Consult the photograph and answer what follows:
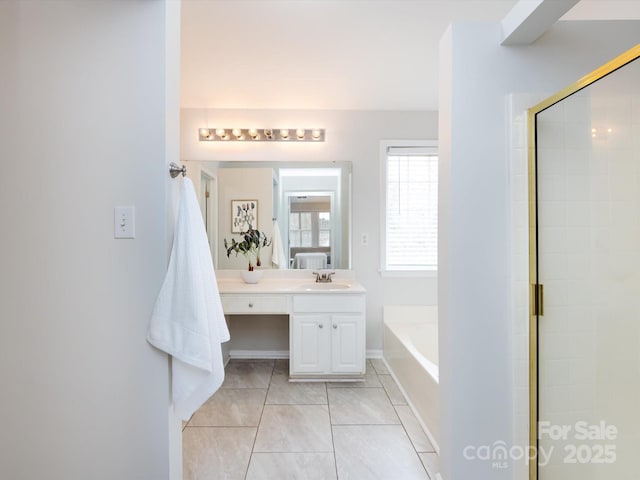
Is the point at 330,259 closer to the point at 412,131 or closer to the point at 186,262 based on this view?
the point at 412,131

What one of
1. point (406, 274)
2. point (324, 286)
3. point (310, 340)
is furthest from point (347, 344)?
point (406, 274)

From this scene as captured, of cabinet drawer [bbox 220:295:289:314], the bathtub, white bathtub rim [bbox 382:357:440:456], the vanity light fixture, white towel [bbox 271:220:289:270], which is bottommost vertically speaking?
white bathtub rim [bbox 382:357:440:456]

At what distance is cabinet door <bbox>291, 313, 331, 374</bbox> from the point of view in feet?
8.77

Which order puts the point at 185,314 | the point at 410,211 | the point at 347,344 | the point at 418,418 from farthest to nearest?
the point at 410,211 < the point at 347,344 < the point at 418,418 < the point at 185,314

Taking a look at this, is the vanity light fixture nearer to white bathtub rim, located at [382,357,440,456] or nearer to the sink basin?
the sink basin

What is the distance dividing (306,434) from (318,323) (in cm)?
86

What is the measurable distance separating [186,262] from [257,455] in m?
1.25

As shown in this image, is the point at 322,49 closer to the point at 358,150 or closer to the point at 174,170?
the point at 358,150

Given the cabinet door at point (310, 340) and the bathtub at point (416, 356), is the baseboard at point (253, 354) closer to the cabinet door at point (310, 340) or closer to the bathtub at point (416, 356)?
the cabinet door at point (310, 340)

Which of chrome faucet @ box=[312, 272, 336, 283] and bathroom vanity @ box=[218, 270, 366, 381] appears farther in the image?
chrome faucet @ box=[312, 272, 336, 283]

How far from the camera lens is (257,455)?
180 cm

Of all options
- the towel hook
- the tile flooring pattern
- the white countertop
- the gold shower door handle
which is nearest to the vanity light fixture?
the white countertop

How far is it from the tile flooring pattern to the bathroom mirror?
1.15 meters

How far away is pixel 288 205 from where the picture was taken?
317 centimetres
